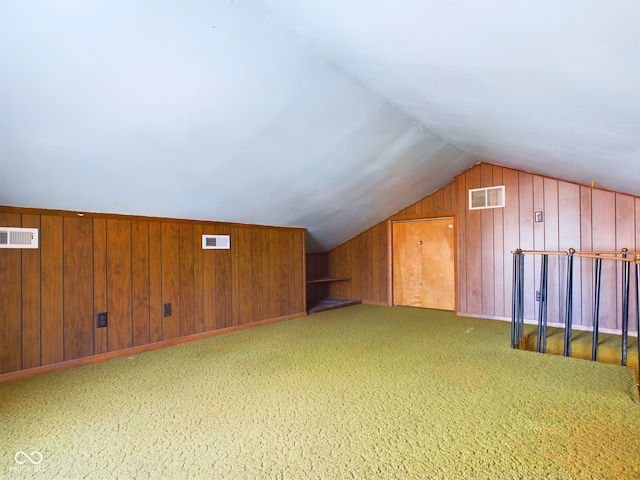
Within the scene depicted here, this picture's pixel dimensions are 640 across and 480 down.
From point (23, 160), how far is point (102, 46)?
1.02 m

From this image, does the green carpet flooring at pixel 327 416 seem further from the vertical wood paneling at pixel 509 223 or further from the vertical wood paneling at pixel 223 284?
the vertical wood paneling at pixel 509 223

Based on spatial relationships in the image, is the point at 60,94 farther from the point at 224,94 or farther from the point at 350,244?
the point at 350,244

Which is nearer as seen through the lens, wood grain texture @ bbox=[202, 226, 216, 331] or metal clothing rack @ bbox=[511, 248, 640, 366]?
metal clothing rack @ bbox=[511, 248, 640, 366]

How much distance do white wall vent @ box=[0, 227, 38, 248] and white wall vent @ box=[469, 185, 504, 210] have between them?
4.75m

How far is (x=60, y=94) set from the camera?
6.15ft

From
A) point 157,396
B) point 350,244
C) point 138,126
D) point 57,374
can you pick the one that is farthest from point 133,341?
point 350,244

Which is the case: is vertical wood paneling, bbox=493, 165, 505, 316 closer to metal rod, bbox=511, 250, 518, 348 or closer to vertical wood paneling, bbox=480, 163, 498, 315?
vertical wood paneling, bbox=480, 163, 498, 315

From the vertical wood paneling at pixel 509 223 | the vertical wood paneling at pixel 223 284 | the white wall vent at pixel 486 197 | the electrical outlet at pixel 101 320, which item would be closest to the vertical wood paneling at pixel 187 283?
the vertical wood paneling at pixel 223 284

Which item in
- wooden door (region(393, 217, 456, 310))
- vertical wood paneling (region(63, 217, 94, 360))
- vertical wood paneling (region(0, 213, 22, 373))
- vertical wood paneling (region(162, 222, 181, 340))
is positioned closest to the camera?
vertical wood paneling (region(0, 213, 22, 373))

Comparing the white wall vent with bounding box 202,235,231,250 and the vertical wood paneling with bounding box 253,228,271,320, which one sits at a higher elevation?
the white wall vent with bounding box 202,235,231,250

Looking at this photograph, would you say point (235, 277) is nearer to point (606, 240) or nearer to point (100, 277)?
point (100, 277)
